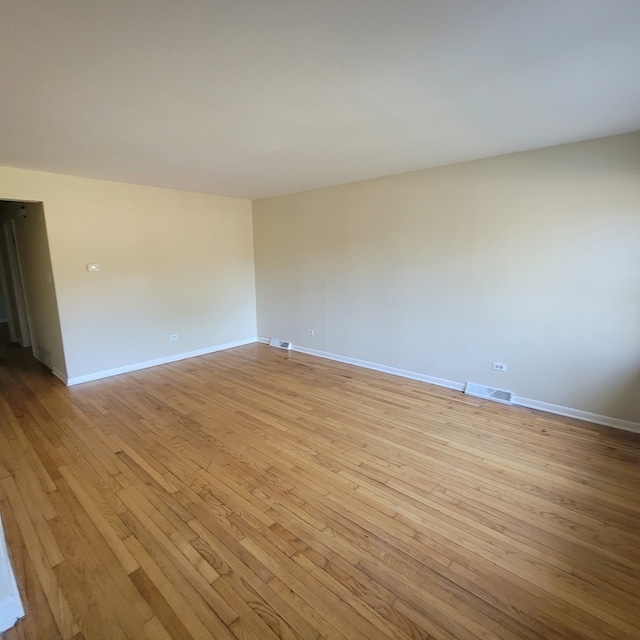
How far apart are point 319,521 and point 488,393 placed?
2.58 m

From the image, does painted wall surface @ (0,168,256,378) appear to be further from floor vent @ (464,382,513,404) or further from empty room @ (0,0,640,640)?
floor vent @ (464,382,513,404)

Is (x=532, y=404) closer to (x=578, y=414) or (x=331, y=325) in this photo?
(x=578, y=414)

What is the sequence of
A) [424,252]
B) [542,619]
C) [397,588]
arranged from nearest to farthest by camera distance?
[542,619] → [397,588] → [424,252]

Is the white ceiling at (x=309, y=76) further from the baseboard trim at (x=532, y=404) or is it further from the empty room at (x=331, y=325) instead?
the baseboard trim at (x=532, y=404)

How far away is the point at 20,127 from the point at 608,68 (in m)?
3.78

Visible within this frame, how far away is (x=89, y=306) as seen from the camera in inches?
167

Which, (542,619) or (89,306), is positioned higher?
(89,306)

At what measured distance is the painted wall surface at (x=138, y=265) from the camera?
3986mm

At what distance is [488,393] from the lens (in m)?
3.73

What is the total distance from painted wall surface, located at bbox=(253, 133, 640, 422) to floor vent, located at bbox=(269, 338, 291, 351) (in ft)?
2.70

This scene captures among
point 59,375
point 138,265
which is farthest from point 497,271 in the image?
point 59,375

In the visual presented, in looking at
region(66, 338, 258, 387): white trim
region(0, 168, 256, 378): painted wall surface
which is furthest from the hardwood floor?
region(0, 168, 256, 378): painted wall surface

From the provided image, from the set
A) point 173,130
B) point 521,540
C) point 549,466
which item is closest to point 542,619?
point 521,540

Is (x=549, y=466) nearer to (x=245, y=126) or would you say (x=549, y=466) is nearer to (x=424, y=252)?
(x=424, y=252)
